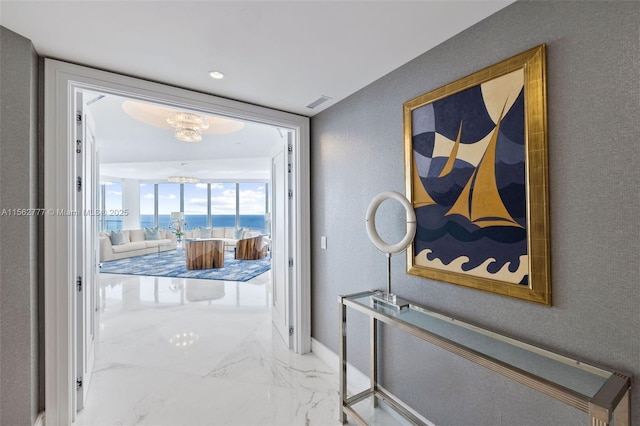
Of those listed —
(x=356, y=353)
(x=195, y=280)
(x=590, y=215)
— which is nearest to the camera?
(x=590, y=215)

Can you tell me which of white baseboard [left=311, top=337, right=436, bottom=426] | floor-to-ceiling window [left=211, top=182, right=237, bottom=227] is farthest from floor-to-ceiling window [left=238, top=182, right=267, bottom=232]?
white baseboard [left=311, top=337, right=436, bottom=426]

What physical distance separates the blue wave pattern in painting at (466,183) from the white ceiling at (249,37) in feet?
1.37

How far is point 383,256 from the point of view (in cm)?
207

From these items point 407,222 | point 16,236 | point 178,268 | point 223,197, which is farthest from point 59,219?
point 223,197

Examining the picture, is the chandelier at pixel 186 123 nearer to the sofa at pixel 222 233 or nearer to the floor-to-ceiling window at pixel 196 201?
the sofa at pixel 222 233

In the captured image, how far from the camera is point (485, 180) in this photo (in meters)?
1.45

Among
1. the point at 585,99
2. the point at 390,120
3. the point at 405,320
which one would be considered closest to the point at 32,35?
the point at 390,120

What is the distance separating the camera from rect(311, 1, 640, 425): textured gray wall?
3.43ft

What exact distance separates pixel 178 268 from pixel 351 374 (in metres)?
6.08

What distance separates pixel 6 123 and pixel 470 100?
251 cm

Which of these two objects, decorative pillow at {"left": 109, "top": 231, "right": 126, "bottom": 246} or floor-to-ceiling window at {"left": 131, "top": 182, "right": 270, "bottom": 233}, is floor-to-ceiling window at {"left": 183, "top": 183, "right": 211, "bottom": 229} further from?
decorative pillow at {"left": 109, "top": 231, "right": 126, "bottom": 246}

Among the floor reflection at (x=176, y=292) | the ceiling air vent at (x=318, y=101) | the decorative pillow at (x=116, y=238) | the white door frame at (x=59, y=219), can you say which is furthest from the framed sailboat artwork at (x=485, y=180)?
the decorative pillow at (x=116, y=238)

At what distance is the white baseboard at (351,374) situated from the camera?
1.89 m

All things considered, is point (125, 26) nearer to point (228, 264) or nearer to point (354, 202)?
point (354, 202)
